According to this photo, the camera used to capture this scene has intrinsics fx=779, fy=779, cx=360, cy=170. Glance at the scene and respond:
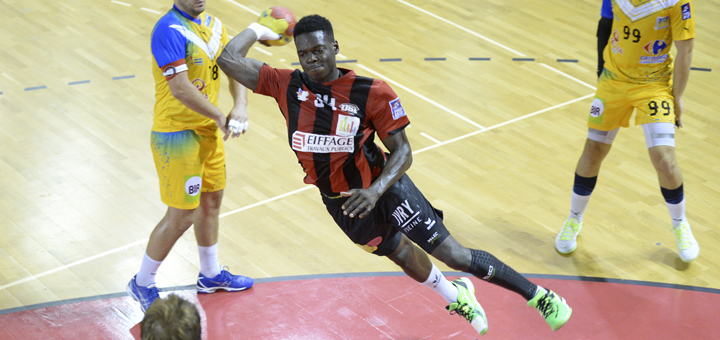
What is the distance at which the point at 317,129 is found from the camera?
12.5 feet

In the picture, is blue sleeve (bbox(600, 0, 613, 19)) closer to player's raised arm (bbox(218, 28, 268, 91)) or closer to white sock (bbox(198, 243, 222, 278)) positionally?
player's raised arm (bbox(218, 28, 268, 91))

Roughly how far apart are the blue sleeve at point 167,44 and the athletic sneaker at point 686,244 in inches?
136

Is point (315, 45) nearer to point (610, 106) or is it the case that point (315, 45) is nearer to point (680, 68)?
point (610, 106)

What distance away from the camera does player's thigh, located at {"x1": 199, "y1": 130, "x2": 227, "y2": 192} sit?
173 inches

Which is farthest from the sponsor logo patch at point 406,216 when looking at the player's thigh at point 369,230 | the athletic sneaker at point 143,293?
the athletic sneaker at point 143,293

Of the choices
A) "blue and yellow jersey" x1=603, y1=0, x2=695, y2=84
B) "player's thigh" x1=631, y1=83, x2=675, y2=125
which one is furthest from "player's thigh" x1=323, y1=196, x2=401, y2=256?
"blue and yellow jersey" x1=603, y1=0, x2=695, y2=84

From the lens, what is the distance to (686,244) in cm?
521

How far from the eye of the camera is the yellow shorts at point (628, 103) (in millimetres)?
4934

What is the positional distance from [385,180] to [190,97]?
1132mm

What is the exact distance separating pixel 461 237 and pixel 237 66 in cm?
235

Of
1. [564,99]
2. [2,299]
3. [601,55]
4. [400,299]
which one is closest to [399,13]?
[564,99]

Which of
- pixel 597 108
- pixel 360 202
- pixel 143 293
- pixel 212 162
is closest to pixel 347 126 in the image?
pixel 360 202

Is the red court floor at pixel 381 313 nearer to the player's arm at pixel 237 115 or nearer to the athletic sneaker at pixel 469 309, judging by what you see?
the athletic sneaker at pixel 469 309

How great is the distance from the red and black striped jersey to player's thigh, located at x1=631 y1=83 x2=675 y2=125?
199cm
